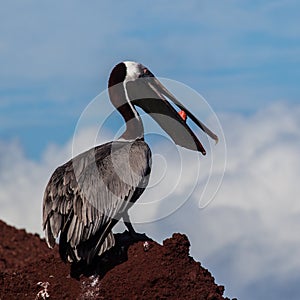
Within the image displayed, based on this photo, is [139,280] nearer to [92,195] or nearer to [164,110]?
[92,195]

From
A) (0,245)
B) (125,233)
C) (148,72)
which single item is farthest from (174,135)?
(0,245)

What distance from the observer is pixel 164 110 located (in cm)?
1448

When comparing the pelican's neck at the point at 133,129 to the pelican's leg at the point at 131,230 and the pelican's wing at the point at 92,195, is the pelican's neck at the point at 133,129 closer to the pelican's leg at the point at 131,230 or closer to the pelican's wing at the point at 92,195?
the pelican's wing at the point at 92,195

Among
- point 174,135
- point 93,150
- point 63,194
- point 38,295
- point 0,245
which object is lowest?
point 38,295

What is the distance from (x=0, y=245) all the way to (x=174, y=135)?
1087 cm

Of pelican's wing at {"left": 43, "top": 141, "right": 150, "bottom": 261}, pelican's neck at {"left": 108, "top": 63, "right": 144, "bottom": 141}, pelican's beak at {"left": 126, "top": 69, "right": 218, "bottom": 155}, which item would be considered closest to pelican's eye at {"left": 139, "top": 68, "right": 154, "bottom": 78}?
pelican's beak at {"left": 126, "top": 69, "right": 218, "bottom": 155}

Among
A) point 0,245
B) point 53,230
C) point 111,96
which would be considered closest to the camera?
point 53,230

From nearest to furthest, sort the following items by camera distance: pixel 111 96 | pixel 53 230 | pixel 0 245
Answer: pixel 53 230, pixel 111 96, pixel 0 245

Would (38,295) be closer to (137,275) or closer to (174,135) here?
(137,275)

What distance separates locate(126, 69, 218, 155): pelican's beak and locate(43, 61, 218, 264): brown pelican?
0.07ft

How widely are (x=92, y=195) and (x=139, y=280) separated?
1.29 meters

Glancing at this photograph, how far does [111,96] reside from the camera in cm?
1420

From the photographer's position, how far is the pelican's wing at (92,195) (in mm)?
12836

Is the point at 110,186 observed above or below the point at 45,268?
above
